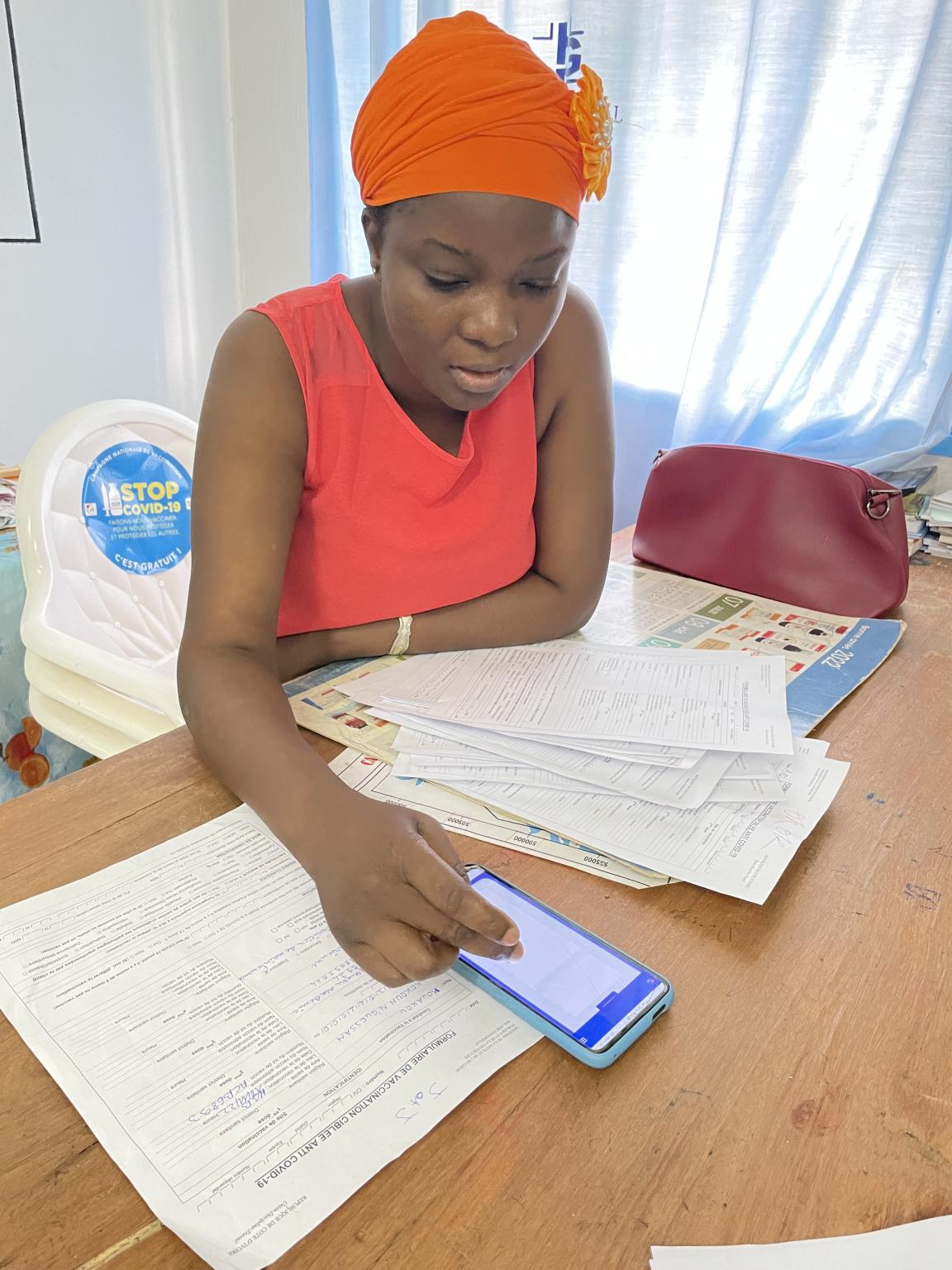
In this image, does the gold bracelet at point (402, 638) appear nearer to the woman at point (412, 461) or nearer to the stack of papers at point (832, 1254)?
the woman at point (412, 461)

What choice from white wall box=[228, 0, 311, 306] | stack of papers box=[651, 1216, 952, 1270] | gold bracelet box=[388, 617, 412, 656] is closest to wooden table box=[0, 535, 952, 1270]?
stack of papers box=[651, 1216, 952, 1270]

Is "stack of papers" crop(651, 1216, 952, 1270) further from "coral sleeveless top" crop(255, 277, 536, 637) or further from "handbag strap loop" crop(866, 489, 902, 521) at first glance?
"handbag strap loop" crop(866, 489, 902, 521)

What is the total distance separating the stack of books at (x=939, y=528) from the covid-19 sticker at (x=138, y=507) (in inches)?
46.8

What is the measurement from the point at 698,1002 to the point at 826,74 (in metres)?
1.72

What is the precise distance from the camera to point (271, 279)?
2885 mm

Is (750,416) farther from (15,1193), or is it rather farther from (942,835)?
(15,1193)

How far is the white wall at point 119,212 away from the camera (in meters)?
2.46

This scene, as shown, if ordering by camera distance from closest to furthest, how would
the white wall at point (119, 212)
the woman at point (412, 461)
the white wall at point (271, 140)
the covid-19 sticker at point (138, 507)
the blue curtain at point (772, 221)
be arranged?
the woman at point (412, 461), the covid-19 sticker at point (138, 507), the blue curtain at point (772, 221), the white wall at point (119, 212), the white wall at point (271, 140)

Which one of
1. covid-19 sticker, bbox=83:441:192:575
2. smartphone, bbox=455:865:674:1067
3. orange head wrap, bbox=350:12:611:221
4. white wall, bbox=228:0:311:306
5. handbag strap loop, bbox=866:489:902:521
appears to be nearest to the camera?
smartphone, bbox=455:865:674:1067

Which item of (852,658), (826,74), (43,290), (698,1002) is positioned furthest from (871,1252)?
(43,290)

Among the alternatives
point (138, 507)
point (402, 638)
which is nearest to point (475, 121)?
point (402, 638)

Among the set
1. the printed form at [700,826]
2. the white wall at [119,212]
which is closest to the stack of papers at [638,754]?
the printed form at [700,826]

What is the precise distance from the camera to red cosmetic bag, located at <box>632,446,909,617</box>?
3.89 feet

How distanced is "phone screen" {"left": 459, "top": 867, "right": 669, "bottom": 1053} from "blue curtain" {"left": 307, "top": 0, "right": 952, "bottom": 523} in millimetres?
1365
